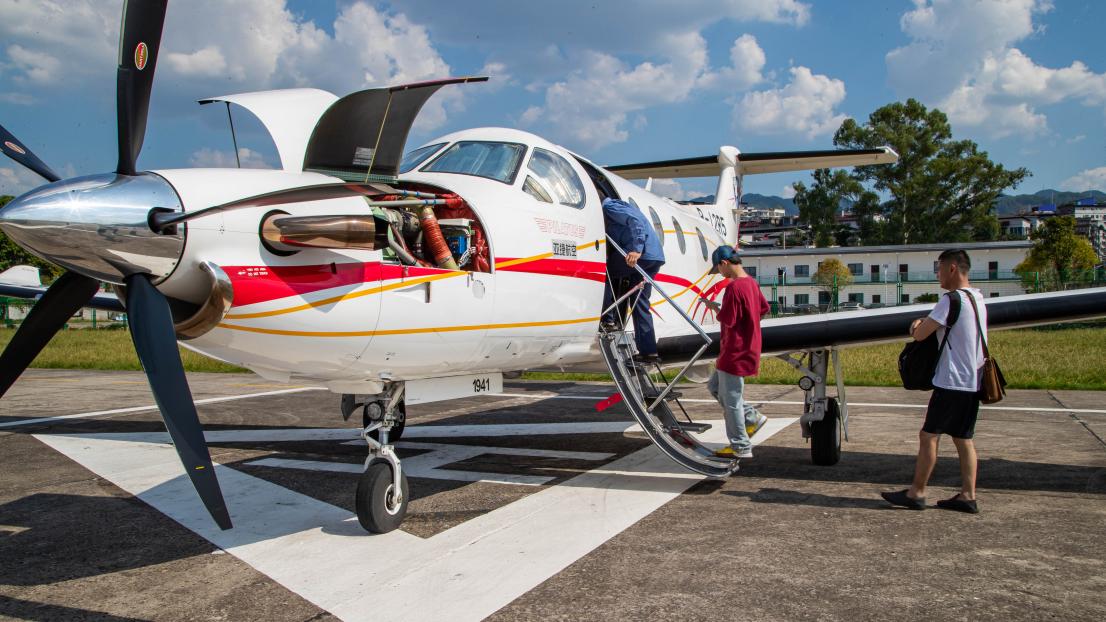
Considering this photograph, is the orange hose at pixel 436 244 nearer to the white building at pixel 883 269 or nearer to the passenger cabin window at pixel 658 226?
the passenger cabin window at pixel 658 226

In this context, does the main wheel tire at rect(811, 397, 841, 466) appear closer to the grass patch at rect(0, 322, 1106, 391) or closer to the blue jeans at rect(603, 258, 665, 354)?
the blue jeans at rect(603, 258, 665, 354)

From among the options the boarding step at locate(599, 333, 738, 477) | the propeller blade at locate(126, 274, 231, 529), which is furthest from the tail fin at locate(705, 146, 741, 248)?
the propeller blade at locate(126, 274, 231, 529)

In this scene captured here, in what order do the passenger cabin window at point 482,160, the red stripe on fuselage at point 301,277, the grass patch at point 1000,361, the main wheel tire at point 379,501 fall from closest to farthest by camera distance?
the red stripe on fuselage at point 301,277 < the main wheel tire at point 379,501 < the passenger cabin window at point 482,160 < the grass patch at point 1000,361

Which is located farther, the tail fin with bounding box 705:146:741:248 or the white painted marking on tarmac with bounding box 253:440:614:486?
the tail fin with bounding box 705:146:741:248

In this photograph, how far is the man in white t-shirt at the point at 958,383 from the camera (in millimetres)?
5402

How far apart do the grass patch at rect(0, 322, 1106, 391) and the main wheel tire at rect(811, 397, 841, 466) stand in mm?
8325

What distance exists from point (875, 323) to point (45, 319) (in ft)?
21.6

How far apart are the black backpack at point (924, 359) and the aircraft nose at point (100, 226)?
5.08 m

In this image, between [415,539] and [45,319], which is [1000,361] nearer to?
[415,539]

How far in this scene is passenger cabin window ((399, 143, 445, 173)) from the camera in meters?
6.38

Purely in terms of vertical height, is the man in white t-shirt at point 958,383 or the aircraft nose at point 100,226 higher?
the aircraft nose at point 100,226

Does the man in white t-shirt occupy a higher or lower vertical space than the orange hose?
lower

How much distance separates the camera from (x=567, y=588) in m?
4.16

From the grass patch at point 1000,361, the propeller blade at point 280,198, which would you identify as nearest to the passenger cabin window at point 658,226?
the propeller blade at point 280,198
